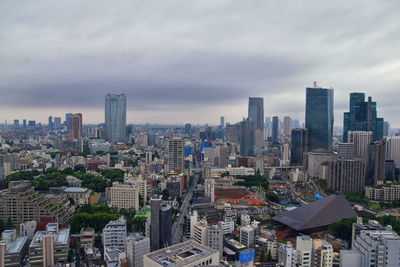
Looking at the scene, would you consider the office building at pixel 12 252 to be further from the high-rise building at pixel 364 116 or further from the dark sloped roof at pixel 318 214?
the high-rise building at pixel 364 116

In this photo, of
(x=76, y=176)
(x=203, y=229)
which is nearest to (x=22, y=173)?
(x=76, y=176)

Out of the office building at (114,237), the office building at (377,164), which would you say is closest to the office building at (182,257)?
the office building at (114,237)

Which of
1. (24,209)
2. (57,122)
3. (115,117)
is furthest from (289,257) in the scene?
(57,122)

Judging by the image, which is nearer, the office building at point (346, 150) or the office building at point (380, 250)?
the office building at point (380, 250)

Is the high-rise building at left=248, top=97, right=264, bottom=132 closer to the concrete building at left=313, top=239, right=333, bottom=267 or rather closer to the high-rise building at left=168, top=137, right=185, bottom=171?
the high-rise building at left=168, top=137, right=185, bottom=171

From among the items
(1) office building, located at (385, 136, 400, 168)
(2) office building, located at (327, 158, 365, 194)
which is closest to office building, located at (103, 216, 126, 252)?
(2) office building, located at (327, 158, 365, 194)

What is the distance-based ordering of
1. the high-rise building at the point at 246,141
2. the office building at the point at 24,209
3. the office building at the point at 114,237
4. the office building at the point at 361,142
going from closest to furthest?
the office building at the point at 114,237 < the office building at the point at 24,209 < the office building at the point at 361,142 < the high-rise building at the point at 246,141

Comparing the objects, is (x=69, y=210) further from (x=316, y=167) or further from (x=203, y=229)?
(x=316, y=167)
